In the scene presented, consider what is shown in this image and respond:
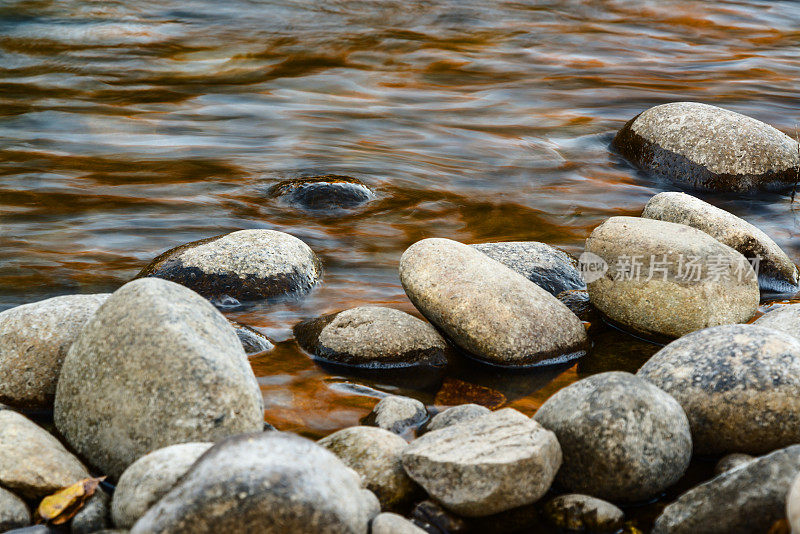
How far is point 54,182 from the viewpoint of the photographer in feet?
23.7

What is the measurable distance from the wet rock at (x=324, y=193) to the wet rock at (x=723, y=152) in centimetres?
254

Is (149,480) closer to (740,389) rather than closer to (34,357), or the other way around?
(34,357)

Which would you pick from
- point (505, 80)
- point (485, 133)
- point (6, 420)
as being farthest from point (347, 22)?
point (6, 420)

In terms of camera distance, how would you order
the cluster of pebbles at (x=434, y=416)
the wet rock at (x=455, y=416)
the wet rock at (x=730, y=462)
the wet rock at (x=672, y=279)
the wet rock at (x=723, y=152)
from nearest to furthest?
1. the cluster of pebbles at (x=434, y=416)
2. the wet rock at (x=730, y=462)
3. the wet rock at (x=455, y=416)
4. the wet rock at (x=672, y=279)
5. the wet rock at (x=723, y=152)

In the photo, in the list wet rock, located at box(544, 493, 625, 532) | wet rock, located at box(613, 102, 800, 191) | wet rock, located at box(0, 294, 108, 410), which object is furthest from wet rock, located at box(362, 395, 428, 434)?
wet rock, located at box(613, 102, 800, 191)

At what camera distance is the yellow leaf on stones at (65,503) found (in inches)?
112

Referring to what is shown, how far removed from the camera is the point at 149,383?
304cm

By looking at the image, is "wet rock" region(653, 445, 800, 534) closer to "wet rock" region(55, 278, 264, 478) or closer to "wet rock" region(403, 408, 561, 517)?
"wet rock" region(403, 408, 561, 517)

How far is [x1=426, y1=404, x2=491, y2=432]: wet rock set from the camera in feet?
11.2

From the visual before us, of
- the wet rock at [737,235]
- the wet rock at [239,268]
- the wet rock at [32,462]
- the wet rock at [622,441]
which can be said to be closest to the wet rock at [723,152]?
the wet rock at [737,235]

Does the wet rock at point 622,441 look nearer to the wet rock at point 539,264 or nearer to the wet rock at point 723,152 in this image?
the wet rock at point 539,264

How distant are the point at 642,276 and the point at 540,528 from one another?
1.82 metres

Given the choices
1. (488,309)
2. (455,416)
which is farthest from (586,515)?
(488,309)

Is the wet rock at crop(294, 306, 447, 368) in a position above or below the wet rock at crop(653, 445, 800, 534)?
below
